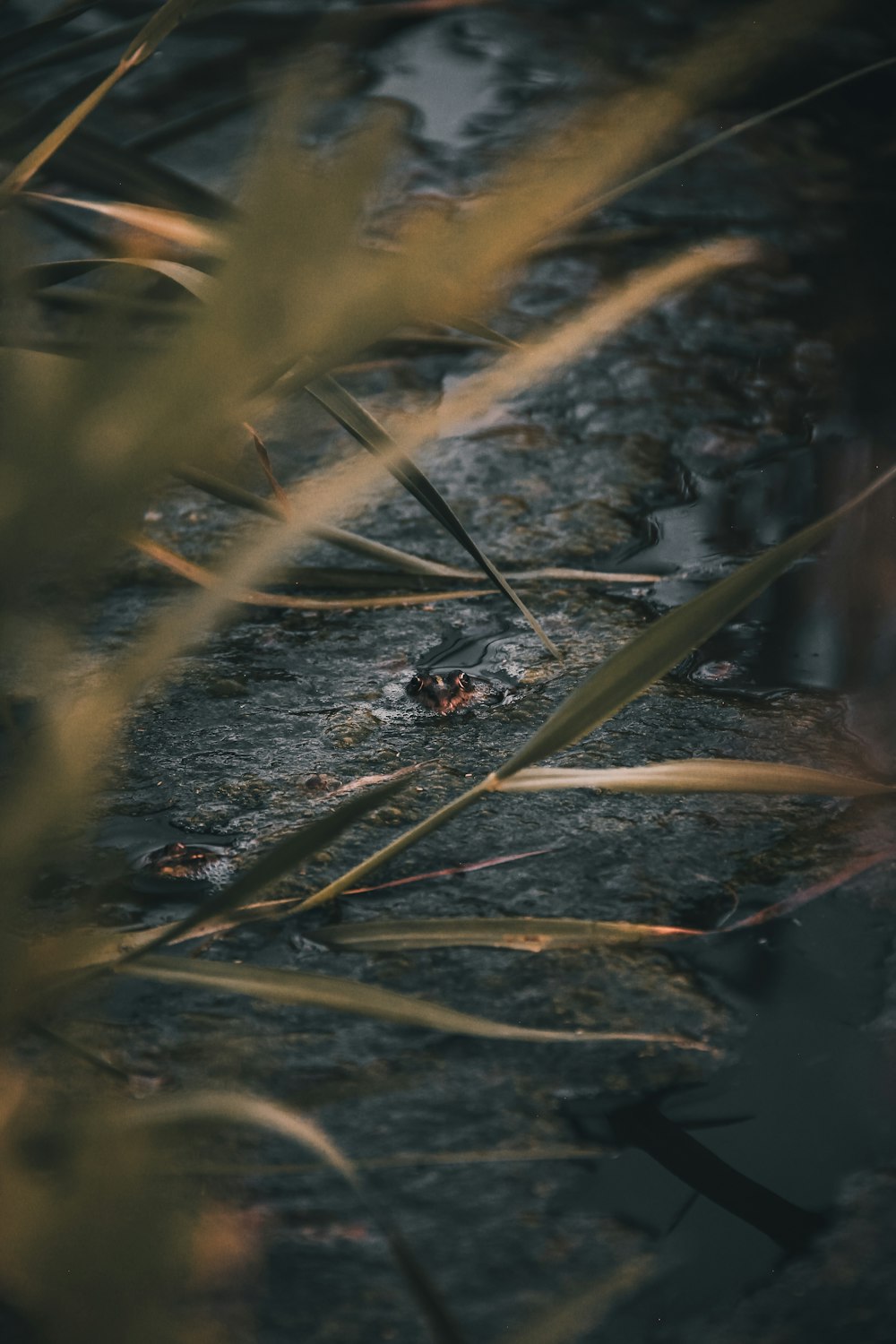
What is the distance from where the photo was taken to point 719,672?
1195 millimetres

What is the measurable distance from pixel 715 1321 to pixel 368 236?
5.46 feet

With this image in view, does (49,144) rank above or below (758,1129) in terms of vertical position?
above

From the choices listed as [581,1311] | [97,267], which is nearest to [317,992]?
[581,1311]

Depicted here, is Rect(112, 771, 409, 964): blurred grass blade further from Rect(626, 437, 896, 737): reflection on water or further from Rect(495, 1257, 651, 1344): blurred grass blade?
Rect(626, 437, 896, 737): reflection on water

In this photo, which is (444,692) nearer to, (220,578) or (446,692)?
(446,692)

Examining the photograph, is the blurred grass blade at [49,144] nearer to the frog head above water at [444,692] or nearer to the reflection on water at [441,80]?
the frog head above water at [444,692]

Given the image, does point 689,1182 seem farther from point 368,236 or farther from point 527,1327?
point 368,236

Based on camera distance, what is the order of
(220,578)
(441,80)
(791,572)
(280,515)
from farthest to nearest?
(441,80) < (791,572) < (280,515) < (220,578)

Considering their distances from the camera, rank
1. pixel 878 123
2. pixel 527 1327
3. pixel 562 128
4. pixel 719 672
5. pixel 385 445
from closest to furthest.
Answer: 1. pixel 562 128
2. pixel 527 1327
3. pixel 385 445
4. pixel 719 672
5. pixel 878 123

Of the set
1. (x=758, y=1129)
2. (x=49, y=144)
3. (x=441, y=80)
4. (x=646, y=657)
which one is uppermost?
(x=49, y=144)

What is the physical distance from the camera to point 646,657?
2.49ft

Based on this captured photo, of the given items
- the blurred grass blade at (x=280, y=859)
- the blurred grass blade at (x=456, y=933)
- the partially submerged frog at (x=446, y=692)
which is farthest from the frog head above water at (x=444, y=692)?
the blurred grass blade at (x=280, y=859)

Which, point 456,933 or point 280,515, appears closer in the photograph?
point 456,933

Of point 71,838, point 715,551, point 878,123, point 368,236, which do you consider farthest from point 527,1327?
point 878,123
